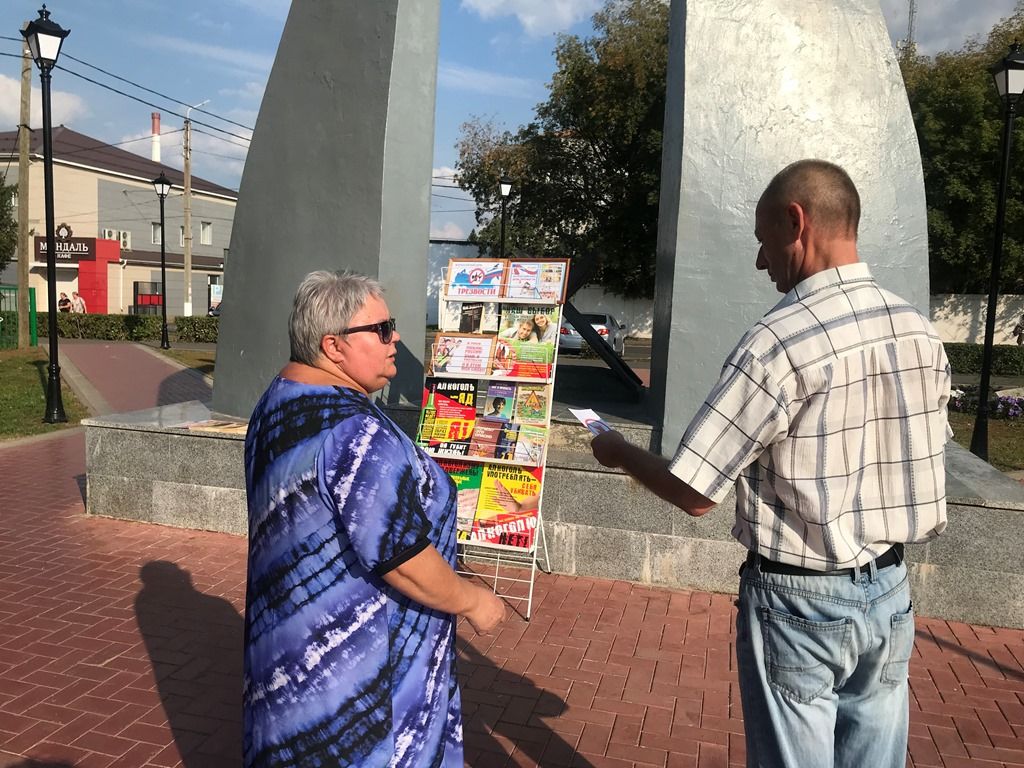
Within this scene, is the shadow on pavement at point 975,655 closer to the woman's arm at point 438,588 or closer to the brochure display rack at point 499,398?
the brochure display rack at point 499,398

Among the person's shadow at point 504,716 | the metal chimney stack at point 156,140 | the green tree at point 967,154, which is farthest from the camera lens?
the metal chimney stack at point 156,140

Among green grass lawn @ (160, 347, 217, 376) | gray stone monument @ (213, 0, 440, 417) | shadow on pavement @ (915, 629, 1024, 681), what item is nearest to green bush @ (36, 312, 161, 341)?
green grass lawn @ (160, 347, 217, 376)

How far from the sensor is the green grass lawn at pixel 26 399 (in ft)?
38.0

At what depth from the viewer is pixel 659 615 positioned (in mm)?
5074

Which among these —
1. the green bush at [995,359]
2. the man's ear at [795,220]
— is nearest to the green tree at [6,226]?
the green bush at [995,359]

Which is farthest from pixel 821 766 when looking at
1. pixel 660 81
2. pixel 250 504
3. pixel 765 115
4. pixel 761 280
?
pixel 660 81

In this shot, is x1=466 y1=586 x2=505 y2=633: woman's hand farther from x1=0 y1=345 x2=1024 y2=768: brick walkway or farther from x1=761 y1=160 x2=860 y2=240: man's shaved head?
x1=0 y1=345 x2=1024 y2=768: brick walkway

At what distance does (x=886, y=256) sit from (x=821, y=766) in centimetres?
419

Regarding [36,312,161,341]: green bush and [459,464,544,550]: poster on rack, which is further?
[36,312,161,341]: green bush

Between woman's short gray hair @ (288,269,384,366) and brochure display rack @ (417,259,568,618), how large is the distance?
123 inches

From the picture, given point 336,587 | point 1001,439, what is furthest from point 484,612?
point 1001,439

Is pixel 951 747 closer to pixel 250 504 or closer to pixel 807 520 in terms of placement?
pixel 807 520

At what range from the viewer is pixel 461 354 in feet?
17.9

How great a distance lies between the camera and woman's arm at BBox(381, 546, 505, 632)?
1979 millimetres
